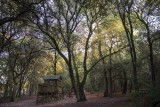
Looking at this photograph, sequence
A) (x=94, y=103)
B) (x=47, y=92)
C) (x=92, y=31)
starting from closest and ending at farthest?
1. (x=94, y=103)
2. (x=92, y=31)
3. (x=47, y=92)

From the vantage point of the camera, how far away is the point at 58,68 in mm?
71250

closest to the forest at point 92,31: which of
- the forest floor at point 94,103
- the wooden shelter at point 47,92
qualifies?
the forest floor at point 94,103

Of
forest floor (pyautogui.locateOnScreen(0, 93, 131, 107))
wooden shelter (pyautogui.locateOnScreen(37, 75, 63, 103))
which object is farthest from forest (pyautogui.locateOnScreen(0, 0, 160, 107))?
wooden shelter (pyautogui.locateOnScreen(37, 75, 63, 103))

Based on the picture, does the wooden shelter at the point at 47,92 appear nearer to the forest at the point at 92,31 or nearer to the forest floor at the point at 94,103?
the forest floor at the point at 94,103

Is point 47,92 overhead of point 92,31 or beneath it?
beneath

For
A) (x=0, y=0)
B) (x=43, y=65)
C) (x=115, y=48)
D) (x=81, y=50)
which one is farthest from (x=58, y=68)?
(x=0, y=0)

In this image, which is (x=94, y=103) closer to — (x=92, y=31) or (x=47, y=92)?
(x=92, y=31)

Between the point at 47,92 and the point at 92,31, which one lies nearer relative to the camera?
the point at 92,31

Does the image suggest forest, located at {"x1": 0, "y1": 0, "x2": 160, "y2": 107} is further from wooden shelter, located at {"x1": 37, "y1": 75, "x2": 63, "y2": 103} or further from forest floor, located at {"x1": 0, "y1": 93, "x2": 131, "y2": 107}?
wooden shelter, located at {"x1": 37, "y1": 75, "x2": 63, "y2": 103}

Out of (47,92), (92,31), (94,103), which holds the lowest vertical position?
(94,103)

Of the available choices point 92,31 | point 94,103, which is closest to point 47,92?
point 92,31

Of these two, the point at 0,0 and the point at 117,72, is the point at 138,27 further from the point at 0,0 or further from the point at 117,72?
the point at 0,0

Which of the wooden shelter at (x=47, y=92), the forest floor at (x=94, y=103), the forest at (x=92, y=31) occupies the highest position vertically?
the forest at (x=92, y=31)

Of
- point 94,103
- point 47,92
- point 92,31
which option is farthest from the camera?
point 47,92
